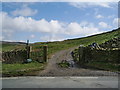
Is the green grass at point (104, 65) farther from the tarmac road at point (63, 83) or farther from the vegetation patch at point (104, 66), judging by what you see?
the tarmac road at point (63, 83)

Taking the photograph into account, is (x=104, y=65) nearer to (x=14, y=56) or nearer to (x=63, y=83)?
(x=63, y=83)

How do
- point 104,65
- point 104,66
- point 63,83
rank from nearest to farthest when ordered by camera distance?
point 63,83
point 104,66
point 104,65

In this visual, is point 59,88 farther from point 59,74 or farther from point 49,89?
point 59,74

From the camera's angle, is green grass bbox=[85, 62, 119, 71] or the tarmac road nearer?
the tarmac road

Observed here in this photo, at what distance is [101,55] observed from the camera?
15492mm

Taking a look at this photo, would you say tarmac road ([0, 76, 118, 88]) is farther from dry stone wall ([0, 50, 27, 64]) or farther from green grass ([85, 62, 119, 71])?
dry stone wall ([0, 50, 27, 64])

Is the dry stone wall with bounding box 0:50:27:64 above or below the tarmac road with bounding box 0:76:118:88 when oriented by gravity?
above

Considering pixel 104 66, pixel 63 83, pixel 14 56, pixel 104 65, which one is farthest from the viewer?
pixel 14 56

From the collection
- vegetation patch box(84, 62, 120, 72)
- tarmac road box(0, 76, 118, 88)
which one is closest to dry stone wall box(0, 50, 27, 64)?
vegetation patch box(84, 62, 120, 72)

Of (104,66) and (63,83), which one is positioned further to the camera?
(104,66)

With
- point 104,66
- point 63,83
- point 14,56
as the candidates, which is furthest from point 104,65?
point 14,56

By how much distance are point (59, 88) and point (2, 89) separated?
2363 millimetres

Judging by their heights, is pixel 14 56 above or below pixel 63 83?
above

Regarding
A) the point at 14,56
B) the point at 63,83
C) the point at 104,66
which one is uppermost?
the point at 14,56
